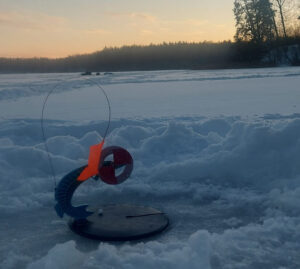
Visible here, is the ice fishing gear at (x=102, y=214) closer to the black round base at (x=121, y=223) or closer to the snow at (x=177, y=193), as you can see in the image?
the black round base at (x=121, y=223)

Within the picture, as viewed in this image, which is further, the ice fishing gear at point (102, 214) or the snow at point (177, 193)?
the ice fishing gear at point (102, 214)

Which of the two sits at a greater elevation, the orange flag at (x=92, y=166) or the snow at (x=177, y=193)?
the orange flag at (x=92, y=166)

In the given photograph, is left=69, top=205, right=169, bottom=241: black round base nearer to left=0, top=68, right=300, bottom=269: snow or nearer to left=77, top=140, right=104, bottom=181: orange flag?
left=0, top=68, right=300, bottom=269: snow

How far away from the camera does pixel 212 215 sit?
146 inches

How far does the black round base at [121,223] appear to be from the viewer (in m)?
3.22

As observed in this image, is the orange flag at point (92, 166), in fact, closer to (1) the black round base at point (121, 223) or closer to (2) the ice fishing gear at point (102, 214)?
(2) the ice fishing gear at point (102, 214)

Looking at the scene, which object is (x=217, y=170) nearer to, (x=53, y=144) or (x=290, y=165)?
(x=290, y=165)

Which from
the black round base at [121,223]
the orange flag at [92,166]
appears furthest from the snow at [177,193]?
the orange flag at [92,166]

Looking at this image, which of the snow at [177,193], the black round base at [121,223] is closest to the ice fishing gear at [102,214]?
the black round base at [121,223]

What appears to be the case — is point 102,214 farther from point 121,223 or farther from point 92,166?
point 92,166

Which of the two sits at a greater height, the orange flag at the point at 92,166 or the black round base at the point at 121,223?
the orange flag at the point at 92,166

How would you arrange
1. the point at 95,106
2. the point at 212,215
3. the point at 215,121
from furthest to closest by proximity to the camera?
the point at 95,106 → the point at 215,121 → the point at 212,215

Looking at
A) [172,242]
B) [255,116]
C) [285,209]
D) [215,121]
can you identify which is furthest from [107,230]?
[255,116]

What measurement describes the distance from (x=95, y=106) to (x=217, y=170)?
5.77 metres
